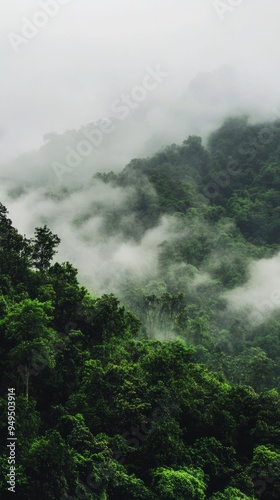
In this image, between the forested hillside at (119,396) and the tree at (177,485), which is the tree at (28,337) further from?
the tree at (177,485)

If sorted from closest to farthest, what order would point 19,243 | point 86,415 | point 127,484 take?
point 127,484 < point 86,415 < point 19,243

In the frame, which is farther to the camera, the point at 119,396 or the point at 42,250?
the point at 42,250

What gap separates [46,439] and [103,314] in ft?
35.6

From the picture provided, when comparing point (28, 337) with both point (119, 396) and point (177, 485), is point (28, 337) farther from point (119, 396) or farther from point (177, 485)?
point (177, 485)

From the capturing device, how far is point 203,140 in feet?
381

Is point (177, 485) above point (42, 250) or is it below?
below

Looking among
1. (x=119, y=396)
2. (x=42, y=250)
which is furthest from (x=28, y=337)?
(x=42, y=250)

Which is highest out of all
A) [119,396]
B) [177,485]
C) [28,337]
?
[28,337]

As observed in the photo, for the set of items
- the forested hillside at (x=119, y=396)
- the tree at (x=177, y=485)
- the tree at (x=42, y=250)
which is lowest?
the tree at (x=177, y=485)

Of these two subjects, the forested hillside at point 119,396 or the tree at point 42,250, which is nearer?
the forested hillside at point 119,396

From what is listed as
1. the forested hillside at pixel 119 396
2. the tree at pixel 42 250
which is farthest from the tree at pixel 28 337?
the tree at pixel 42 250

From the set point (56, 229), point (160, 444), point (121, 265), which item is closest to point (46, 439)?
point (160, 444)

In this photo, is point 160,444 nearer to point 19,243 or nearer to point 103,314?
point 103,314

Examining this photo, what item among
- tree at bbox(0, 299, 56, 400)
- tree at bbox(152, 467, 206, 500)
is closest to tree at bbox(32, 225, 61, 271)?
tree at bbox(0, 299, 56, 400)
